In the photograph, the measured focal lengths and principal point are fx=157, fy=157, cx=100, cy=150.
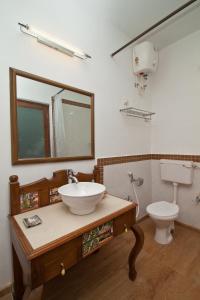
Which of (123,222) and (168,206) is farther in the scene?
(168,206)

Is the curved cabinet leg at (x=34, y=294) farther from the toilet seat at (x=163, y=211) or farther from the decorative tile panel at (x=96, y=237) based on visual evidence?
the toilet seat at (x=163, y=211)

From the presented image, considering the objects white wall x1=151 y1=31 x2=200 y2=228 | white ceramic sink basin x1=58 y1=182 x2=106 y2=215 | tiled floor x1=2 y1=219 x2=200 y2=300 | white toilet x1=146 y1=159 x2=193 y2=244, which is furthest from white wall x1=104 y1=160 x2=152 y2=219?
white ceramic sink basin x1=58 y1=182 x2=106 y2=215

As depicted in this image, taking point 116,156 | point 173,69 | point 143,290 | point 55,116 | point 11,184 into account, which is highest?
point 173,69

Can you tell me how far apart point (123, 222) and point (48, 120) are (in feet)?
3.42

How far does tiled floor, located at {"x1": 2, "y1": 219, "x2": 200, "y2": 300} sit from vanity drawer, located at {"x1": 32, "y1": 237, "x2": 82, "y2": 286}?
58 centimetres

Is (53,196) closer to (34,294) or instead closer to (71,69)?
(34,294)

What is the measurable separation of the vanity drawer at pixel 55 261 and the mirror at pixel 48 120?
68 centimetres

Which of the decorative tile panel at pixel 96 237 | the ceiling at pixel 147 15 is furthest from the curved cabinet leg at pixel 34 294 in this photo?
the ceiling at pixel 147 15

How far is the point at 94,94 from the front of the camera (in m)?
1.68

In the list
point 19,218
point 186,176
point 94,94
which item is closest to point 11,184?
point 19,218

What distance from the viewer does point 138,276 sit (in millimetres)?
1392

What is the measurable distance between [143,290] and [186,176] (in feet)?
4.38

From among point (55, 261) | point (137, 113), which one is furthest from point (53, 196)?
point (137, 113)

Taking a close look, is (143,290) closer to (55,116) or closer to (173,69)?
(55,116)
